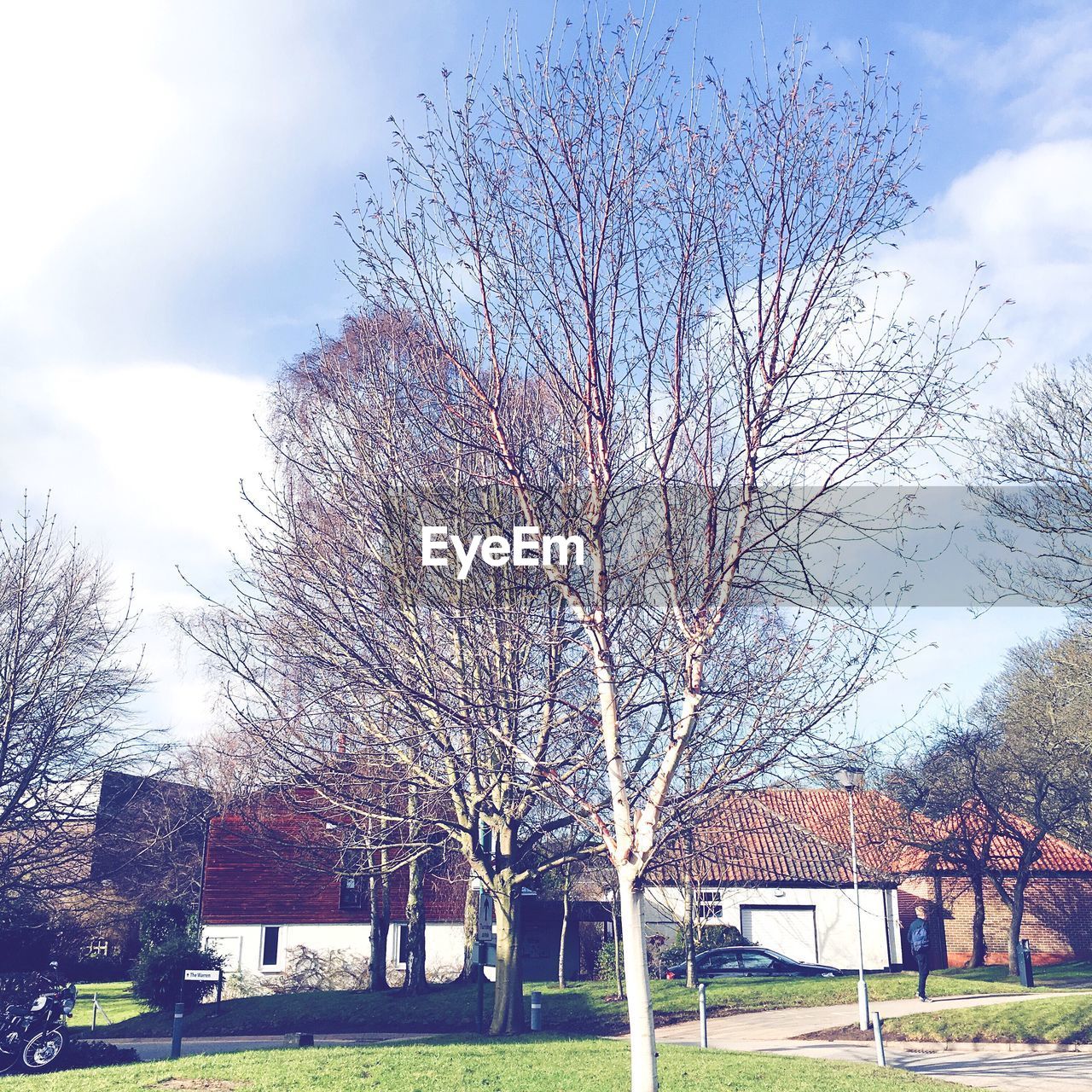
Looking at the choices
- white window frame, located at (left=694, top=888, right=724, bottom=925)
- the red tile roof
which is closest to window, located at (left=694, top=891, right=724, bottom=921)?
white window frame, located at (left=694, top=888, right=724, bottom=925)

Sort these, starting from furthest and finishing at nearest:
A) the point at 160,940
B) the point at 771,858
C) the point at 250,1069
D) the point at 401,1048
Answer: the point at 771,858 < the point at 160,940 < the point at 401,1048 < the point at 250,1069

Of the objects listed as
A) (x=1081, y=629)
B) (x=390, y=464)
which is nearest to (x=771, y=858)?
(x=1081, y=629)

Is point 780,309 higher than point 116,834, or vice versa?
point 780,309

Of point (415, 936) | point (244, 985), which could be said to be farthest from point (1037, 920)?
point (244, 985)

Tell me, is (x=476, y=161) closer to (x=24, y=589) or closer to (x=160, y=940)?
(x=24, y=589)

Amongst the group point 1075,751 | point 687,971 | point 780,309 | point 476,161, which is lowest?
point 687,971

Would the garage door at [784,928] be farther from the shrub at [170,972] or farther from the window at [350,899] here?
the shrub at [170,972]

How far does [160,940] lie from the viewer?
29781 mm

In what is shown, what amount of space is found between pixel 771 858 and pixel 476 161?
101 ft

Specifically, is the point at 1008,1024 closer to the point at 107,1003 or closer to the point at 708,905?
the point at 708,905

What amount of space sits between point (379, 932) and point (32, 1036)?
49.0 ft

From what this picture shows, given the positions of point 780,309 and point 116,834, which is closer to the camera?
point 780,309

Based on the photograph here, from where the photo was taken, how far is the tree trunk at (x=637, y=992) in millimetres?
6496

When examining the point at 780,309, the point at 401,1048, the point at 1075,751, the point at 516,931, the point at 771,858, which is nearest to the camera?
the point at 780,309
